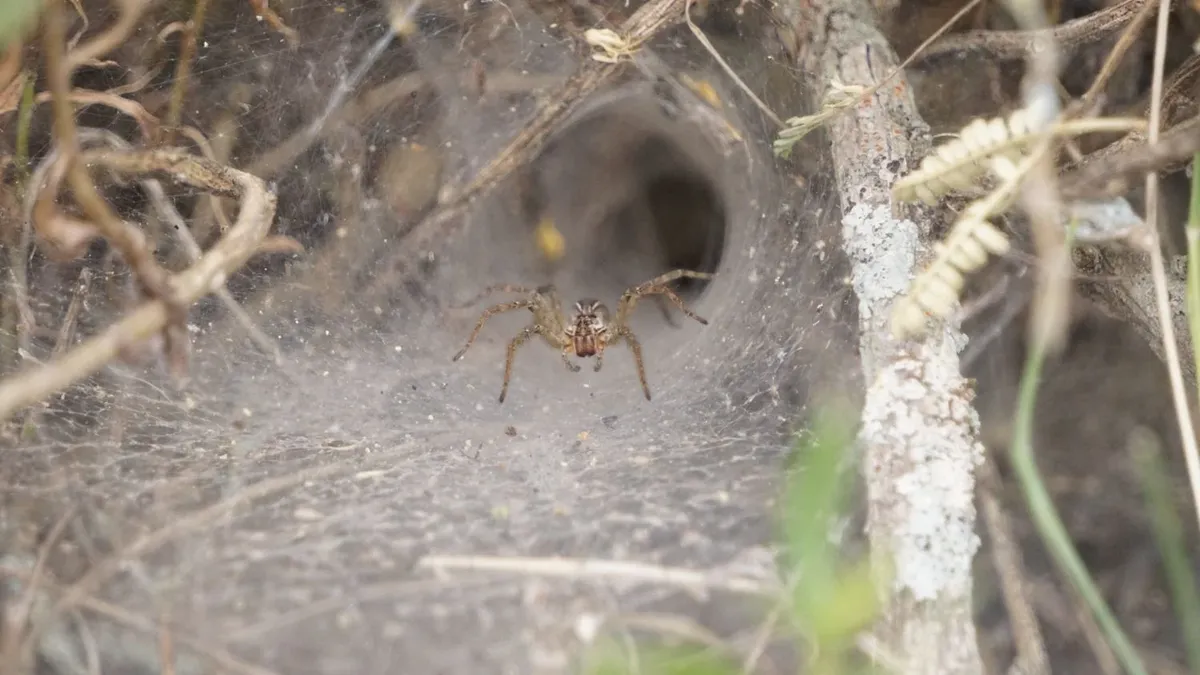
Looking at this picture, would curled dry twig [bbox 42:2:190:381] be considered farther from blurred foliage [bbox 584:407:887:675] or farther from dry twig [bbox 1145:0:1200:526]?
dry twig [bbox 1145:0:1200:526]

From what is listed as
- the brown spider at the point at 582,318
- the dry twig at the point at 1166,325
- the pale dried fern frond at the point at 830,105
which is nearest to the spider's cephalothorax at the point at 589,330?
the brown spider at the point at 582,318

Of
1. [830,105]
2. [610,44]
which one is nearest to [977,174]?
[830,105]

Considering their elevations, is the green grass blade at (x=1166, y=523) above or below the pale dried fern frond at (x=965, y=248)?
below

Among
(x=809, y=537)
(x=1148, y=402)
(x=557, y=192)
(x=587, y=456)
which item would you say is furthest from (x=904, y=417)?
(x=557, y=192)

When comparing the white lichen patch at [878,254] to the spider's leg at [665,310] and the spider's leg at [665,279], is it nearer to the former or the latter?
the spider's leg at [665,279]

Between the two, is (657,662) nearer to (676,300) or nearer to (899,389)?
(899,389)

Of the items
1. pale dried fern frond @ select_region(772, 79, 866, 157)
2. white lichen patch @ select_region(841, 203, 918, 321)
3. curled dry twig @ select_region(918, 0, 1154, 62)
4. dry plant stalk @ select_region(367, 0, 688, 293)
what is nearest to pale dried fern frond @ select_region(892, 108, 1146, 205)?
white lichen patch @ select_region(841, 203, 918, 321)

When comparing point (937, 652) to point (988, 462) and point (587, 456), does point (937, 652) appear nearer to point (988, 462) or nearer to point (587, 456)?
point (587, 456)
